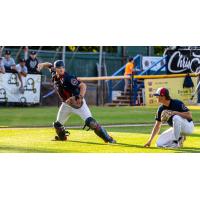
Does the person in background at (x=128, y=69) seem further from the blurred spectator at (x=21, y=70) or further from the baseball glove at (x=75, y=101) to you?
the baseball glove at (x=75, y=101)

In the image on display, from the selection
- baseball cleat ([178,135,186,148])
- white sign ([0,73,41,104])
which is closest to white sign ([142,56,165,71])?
white sign ([0,73,41,104])

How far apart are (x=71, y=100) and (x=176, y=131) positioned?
96.9 inches

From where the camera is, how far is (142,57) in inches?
1294

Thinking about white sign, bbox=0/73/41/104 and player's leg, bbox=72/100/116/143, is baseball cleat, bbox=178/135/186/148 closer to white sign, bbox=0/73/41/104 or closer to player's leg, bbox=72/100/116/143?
player's leg, bbox=72/100/116/143

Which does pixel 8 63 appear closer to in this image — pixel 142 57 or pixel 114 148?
pixel 142 57

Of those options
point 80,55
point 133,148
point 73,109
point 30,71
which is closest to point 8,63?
point 30,71

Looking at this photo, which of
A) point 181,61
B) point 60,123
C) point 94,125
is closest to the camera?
point 94,125

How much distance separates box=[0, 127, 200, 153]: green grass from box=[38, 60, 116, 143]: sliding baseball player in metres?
0.25

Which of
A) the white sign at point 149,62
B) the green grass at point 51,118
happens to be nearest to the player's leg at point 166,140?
the green grass at point 51,118

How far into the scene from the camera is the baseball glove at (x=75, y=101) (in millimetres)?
12812

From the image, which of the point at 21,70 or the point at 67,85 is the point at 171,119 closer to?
the point at 67,85

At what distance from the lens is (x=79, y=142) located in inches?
510

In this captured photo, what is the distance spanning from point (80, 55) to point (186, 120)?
21534 millimetres

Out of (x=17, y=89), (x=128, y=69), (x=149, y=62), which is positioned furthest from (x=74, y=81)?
(x=149, y=62)
